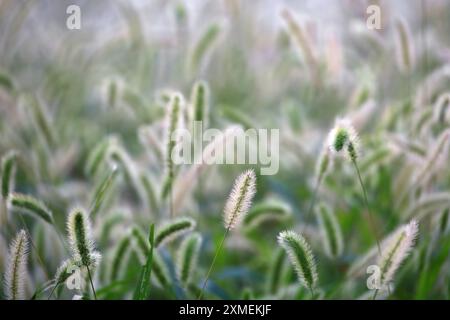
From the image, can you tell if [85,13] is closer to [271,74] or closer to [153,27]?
[153,27]

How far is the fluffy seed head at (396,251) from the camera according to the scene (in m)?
1.19

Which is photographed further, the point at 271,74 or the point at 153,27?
the point at 153,27

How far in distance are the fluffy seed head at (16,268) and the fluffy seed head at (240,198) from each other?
0.41 m

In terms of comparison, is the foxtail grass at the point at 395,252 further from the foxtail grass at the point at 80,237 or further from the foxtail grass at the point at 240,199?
the foxtail grass at the point at 80,237

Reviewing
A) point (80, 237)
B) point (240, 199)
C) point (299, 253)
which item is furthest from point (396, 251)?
point (80, 237)

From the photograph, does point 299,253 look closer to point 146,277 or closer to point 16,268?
point 146,277

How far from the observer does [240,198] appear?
1147 mm

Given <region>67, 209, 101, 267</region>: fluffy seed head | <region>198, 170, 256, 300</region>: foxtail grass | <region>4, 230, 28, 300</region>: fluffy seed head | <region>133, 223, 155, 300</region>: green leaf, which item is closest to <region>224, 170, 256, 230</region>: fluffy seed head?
<region>198, 170, 256, 300</region>: foxtail grass

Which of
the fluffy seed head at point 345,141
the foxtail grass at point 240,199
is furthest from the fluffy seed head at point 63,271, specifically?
the fluffy seed head at point 345,141

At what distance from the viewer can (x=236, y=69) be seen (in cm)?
273

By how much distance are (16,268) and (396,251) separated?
768 millimetres

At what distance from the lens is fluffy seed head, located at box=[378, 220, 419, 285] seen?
3.90 feet

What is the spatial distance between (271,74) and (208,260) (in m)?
1.06
